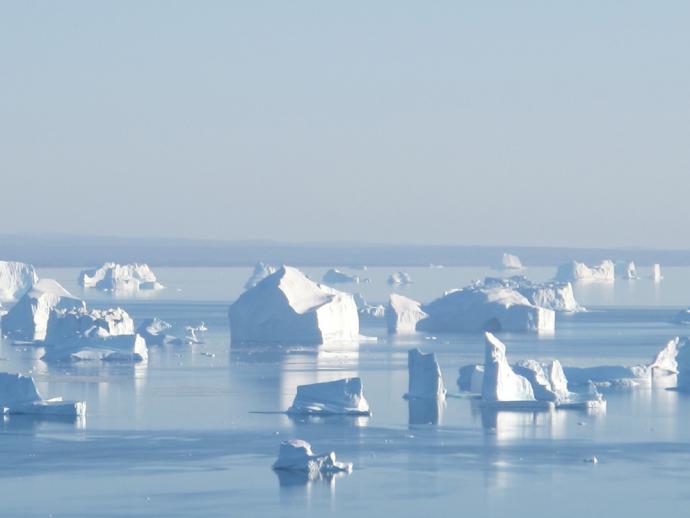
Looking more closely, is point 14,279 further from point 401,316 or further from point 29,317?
point 401,316

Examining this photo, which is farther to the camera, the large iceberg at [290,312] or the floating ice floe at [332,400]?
the large iceberg at [290,312]

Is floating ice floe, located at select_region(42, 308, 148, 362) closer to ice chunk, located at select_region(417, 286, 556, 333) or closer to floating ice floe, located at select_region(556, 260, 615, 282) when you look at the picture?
ice chunk, located at select_region(417, 286, 556, 333)

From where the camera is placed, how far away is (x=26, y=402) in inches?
1097

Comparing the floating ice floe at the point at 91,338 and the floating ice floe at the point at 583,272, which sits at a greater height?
the floating ice floe at the point at 583,272

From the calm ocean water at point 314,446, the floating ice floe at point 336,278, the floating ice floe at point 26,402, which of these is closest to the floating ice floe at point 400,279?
the floating ice floe at point 336,278

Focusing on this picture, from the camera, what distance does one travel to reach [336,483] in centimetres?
2166

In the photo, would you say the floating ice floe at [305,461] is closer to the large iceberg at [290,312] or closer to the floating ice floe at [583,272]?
the large iceberg at [290,312]

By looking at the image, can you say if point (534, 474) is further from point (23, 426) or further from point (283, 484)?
point (23, 426)

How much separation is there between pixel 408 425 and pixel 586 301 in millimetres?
46885

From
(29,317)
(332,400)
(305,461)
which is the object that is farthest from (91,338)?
(305,461)

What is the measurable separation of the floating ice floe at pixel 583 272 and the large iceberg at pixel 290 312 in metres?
43.0

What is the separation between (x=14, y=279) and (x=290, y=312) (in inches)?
1029

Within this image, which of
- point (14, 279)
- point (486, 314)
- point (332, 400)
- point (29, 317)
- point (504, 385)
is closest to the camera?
point (332, 400)

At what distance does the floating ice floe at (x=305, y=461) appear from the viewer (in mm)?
22109
